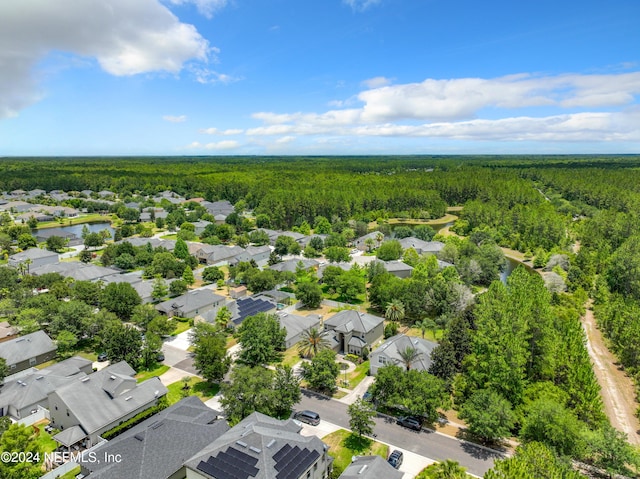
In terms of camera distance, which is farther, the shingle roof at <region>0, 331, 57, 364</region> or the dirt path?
the shingle roof at <region>0, 331, 57, 364</region>

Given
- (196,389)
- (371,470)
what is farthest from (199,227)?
(371,470)

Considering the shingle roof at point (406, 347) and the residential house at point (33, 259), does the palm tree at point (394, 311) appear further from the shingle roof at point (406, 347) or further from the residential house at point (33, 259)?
the residential house at point (33, 259)

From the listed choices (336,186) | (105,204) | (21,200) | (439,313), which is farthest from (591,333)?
(21,200)

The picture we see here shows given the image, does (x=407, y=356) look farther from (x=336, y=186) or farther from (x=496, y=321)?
(x=336, y=186)

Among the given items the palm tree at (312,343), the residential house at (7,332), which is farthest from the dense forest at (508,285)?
the palm tree at (312,343)

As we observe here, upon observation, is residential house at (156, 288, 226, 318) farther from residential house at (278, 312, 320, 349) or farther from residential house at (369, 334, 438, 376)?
residential house at (369, 334, 438, 376)

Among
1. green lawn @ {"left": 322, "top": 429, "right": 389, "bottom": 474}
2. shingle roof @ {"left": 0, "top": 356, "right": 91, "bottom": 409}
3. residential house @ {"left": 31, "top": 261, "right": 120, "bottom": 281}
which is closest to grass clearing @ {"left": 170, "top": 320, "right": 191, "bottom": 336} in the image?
shingle roof @ {"left": 0, "top": 356, "right": 91, "bottom": 409}
